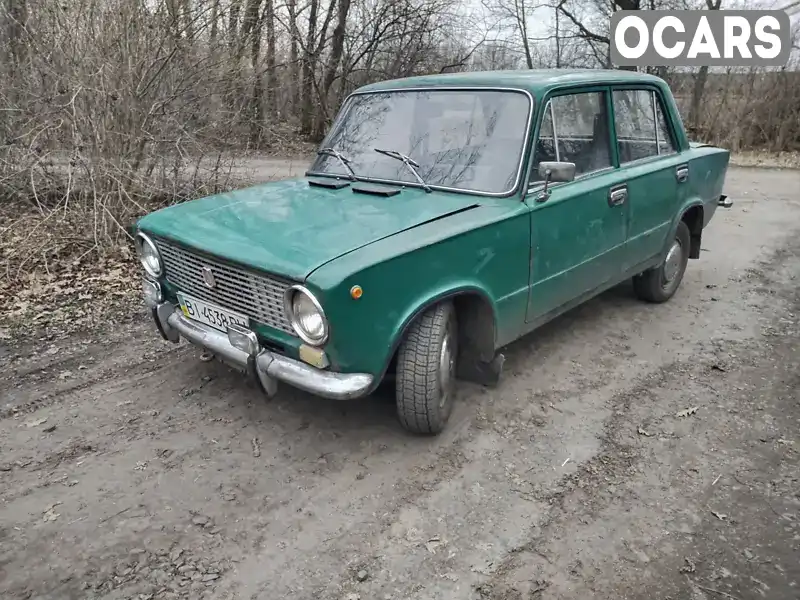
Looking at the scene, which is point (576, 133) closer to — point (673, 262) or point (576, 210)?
point (576, 210)

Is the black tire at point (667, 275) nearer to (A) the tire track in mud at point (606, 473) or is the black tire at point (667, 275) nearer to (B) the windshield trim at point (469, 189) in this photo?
(A) the tire track in mud at point (606, 473)

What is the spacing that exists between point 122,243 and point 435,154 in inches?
162

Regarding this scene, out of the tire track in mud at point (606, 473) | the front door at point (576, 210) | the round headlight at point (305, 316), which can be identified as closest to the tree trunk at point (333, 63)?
the front door at point (576, 210)

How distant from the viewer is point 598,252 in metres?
4.23

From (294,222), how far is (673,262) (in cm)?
353

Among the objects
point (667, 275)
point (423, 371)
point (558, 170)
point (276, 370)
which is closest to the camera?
point (276, 370)

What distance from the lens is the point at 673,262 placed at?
5410 millimetres

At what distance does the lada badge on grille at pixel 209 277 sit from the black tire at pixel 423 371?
99 centimetres

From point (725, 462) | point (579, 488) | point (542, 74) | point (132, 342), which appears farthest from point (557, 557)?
point (132, 342)

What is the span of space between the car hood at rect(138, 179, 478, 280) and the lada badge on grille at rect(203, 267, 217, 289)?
0.40ft

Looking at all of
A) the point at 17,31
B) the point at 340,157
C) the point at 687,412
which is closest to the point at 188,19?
the point at 17,31

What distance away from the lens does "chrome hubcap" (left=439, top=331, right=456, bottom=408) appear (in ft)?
10.8

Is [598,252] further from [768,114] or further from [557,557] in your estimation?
[768,114]

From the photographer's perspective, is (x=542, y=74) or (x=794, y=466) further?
(x=542, y=74)
